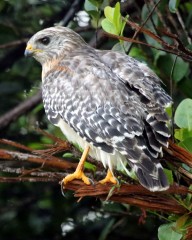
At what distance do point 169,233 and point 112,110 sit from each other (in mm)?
653

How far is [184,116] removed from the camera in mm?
3836

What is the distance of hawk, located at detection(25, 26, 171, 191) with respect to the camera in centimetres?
368

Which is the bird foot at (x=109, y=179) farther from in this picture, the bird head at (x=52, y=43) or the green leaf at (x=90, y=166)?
the bird head at (x=52, y=43)

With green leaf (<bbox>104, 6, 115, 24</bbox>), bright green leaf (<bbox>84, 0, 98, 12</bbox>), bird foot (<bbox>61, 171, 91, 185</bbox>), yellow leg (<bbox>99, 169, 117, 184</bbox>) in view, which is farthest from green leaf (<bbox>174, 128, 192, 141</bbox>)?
bright green leaf (<bbox>84, 0, 98, 12</bbox>)

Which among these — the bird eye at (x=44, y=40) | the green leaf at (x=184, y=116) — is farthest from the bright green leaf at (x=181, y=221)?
the bird eye at (x=44, y=40)

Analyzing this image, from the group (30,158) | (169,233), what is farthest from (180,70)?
(30,158)

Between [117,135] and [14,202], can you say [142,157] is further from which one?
[14,202]

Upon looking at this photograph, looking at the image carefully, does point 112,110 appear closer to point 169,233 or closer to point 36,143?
point 169,233

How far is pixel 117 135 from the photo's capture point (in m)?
3.84

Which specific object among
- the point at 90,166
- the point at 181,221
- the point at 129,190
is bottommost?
the point at 90,166

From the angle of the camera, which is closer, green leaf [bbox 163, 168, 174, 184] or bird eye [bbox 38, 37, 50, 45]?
green leaf [bbox 163, 168, 174, 184]

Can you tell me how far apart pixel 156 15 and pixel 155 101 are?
3.35 ft

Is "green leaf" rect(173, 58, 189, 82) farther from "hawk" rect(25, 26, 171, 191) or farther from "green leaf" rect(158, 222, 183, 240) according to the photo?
"green leaf" rect(158, 222, 183, 240)

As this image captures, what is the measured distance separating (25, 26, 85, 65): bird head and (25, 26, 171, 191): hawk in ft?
0.87
